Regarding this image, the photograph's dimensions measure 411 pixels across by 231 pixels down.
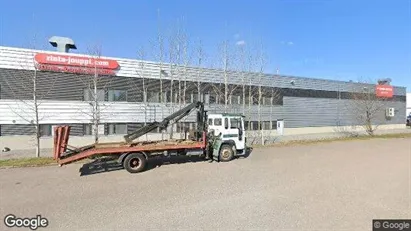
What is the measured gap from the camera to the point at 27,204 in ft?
22.6

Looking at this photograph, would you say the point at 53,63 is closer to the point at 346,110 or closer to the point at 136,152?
the point at 136,152

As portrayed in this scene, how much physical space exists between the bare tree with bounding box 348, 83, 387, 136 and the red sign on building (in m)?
26.7

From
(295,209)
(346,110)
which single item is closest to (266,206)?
(295,209)

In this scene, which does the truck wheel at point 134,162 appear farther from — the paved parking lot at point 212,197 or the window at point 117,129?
the window at point 117,129

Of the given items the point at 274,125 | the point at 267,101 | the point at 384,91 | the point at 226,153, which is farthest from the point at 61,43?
the point at 384,91

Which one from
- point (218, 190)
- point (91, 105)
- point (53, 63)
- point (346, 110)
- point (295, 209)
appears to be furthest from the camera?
point (346, 110)

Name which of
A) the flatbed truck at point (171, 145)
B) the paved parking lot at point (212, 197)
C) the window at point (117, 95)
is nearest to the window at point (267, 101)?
the window at point (117, 95)

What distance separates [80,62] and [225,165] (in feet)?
43.5

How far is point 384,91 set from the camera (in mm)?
40719

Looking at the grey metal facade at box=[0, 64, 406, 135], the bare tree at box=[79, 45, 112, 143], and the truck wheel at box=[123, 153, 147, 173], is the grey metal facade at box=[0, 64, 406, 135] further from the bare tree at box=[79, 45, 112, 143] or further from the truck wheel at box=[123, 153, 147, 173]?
the truck wheel at box=[123, 153, 147, 173]

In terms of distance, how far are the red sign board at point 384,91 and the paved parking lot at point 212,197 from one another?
32.7 metres

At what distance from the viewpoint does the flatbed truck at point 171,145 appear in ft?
35.7

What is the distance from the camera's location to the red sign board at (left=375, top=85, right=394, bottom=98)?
3967 cm

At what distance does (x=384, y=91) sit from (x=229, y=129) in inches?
1415
